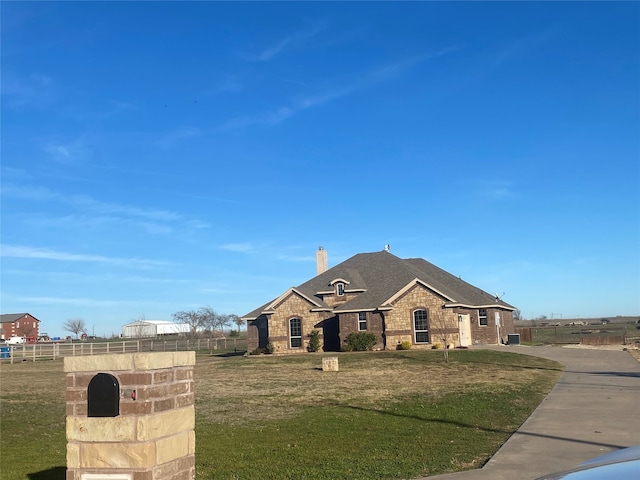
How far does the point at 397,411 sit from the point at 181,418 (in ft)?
33.0

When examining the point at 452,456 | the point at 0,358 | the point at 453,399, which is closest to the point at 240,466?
the point at 452,456

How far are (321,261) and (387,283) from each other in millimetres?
8104

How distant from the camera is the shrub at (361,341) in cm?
3634

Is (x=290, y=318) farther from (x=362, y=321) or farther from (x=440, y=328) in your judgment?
(x=440, y=328)

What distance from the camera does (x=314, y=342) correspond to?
38.4 m

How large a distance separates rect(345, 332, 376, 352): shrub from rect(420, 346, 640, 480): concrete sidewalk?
53.9 ft

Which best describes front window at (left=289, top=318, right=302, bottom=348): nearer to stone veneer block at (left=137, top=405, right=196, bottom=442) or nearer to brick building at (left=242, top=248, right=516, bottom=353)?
brick building at (left=242, top=248, right=516, bottom=353)

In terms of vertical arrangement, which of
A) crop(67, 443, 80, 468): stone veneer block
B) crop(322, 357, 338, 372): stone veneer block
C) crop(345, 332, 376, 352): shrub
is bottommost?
crop(322, 357, 338, 372): stone veneer block

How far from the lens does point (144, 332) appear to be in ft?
427

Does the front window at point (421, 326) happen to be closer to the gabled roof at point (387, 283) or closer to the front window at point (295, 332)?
the gabled roof at point (387, 283)

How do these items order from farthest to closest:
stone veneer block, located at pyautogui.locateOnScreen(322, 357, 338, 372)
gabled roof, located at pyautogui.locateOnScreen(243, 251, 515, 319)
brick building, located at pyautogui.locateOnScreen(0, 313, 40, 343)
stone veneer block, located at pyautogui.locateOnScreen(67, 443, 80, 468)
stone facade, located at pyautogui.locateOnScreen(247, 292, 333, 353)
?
brick building, located at pyautogui.locateOnScreen(0, 313, 40, 343), stone facade, located at pyautogui.locateOnScreen(247, 292, 333, 353), gabled roof, located at pyautogui.locateOnScreen(243, 251, 515, 319), stone veneer block, located at pyautogui.locateOnScreen(322, 357, 338, 372), stone veneer block, located at pyautogui.locateOnScreen(67, 443, 80, 468)

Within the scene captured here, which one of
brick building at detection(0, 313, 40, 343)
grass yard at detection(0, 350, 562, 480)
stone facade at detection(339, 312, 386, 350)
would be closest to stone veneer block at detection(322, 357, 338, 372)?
grass yard at detection(0, 350, 562, 480)

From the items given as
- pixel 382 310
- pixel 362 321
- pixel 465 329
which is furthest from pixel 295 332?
pixel 465 329

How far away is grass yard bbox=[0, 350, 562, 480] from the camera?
355 inches
